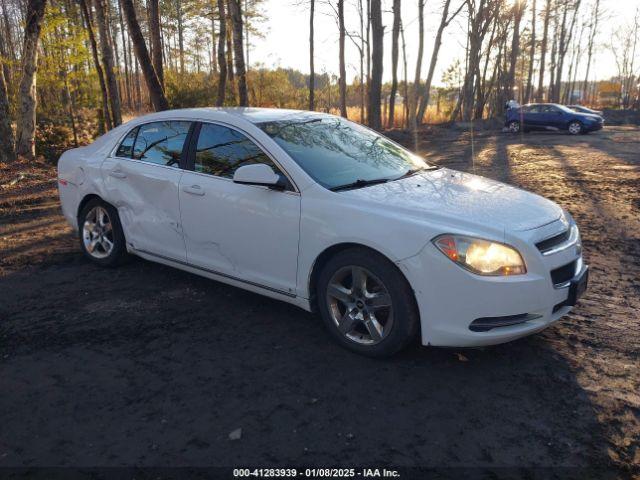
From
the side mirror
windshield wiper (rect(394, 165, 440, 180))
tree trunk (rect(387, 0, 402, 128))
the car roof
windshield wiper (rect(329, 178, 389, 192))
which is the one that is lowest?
windshield wiper (rect(329, 178, 389, 192))

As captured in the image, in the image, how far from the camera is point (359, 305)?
369cm

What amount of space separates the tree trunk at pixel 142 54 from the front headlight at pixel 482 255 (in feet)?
36.3

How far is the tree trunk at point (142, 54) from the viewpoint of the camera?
1238 centimetres

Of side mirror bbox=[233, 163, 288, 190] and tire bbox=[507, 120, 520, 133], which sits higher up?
side mirror bbox=[233, 163, 288, 190]

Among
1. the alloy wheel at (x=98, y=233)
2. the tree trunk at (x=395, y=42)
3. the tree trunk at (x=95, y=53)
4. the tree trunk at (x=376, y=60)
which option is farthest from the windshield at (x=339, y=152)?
the tree trunk at (x=395, y=42)

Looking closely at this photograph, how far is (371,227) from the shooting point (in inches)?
138

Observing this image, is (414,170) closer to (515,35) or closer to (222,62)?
(222,62)

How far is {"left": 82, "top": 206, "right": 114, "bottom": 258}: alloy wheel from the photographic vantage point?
5.50 m

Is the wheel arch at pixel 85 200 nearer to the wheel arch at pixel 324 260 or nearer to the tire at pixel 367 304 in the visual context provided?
the wheel arch at pixel 324 260

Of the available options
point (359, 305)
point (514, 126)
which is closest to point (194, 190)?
point (359, 305)

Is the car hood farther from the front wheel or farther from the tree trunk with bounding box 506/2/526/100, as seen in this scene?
the tree trunk with bounding box 506/2/526/100

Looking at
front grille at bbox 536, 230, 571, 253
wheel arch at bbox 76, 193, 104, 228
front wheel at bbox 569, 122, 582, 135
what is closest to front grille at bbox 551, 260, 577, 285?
front grille at bbox 536, 230, 571, 253

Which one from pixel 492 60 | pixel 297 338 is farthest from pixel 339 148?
pixel 492 60

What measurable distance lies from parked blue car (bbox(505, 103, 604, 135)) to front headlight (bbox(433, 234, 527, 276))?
24.7 m
